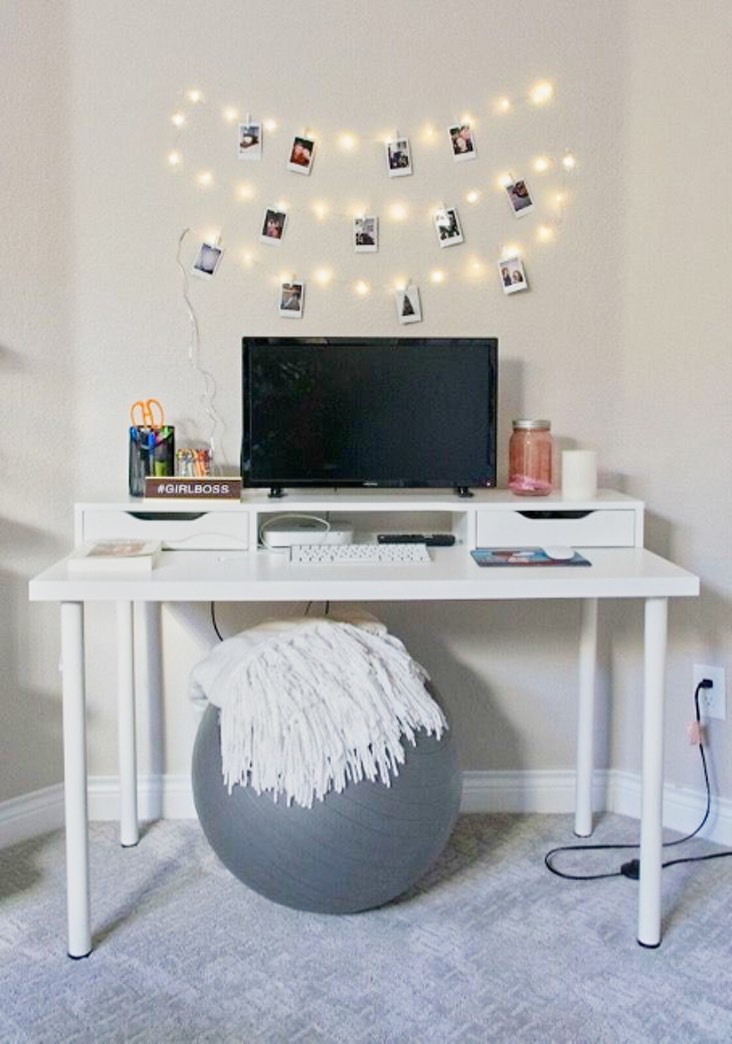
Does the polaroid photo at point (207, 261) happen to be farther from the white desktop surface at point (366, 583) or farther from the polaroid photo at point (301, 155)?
the white desktop surface at point (366, 583)

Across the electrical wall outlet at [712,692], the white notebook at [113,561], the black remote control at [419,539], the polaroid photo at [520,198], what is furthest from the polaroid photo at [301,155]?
the electrical wall outlet at [712,692]

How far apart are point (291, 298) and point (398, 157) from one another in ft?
1.39

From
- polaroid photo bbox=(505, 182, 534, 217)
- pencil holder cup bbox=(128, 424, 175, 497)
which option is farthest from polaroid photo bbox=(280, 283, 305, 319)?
polaroid photo bbox=(505, 182, 534, 217)

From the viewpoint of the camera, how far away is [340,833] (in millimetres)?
1784

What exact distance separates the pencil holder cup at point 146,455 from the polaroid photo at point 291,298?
1.39 ft

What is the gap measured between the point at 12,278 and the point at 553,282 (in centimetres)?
129

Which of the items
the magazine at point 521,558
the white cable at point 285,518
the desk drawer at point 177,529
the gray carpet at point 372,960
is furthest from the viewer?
the white cable at point 285,518

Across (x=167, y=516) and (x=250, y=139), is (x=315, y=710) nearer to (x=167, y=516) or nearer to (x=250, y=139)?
(x=167, y=516)

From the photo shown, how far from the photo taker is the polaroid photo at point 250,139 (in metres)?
2.33

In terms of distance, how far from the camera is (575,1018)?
1.66 meters

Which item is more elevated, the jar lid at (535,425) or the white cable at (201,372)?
the white cable at (201,372)

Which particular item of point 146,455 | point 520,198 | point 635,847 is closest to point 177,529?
point 146,455

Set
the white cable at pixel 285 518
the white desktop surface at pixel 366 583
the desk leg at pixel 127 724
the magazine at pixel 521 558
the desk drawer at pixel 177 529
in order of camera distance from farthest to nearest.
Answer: the desk leg at pixel 127 724
the white cable at pixel 285 518
the desk drawer at pixel 177 529
the magazine at pixel 521 558
the white desktop surface at pixel 366 583

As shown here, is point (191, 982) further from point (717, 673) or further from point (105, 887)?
point (717, 673)
